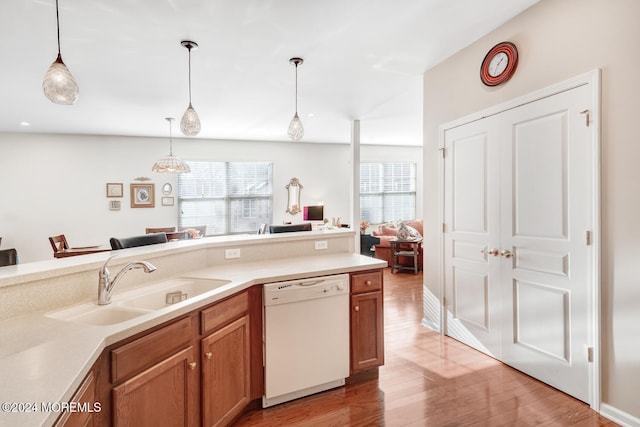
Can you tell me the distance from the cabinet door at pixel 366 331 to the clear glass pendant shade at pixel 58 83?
79.1 inches

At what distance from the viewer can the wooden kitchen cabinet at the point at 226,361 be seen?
1.72m

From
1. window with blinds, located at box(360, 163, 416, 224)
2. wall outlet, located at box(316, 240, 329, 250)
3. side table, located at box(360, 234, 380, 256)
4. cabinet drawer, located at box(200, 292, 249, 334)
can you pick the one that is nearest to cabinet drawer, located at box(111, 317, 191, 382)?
cabinet drawer, located at box(200, 292, 249, 334)

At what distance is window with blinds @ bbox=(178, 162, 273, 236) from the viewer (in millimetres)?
7078

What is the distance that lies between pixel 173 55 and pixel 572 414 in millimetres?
3972

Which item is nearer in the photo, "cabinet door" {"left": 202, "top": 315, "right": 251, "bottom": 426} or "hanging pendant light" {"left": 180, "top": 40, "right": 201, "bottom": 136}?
"cabinet door" {"left": 202, "top": 315, "right": 251, "bottom": 426}

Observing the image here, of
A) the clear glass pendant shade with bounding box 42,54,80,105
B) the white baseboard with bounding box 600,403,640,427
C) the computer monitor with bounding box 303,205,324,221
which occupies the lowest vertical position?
the white baseboard with bounding box 600,403,640,427

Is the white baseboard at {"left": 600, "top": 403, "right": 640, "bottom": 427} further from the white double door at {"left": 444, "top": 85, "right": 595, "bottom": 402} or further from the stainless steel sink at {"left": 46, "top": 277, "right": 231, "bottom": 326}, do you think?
the stainless steel sink at {"left": 46, "top": 277, "right": 231, "bottom": 326}

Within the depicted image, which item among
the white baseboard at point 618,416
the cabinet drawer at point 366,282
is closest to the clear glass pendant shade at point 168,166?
the cabinet drawer at point 366,282

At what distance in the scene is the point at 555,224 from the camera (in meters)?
2.29

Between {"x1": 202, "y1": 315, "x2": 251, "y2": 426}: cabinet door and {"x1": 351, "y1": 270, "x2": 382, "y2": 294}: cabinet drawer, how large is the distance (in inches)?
30.4

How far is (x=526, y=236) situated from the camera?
2490 millimetres

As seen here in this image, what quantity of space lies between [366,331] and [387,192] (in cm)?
643

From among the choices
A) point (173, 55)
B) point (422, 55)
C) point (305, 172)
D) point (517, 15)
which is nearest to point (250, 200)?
point (305, 172)

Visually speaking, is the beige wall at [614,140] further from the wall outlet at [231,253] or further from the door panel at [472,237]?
the wall outlet at [231,253]
